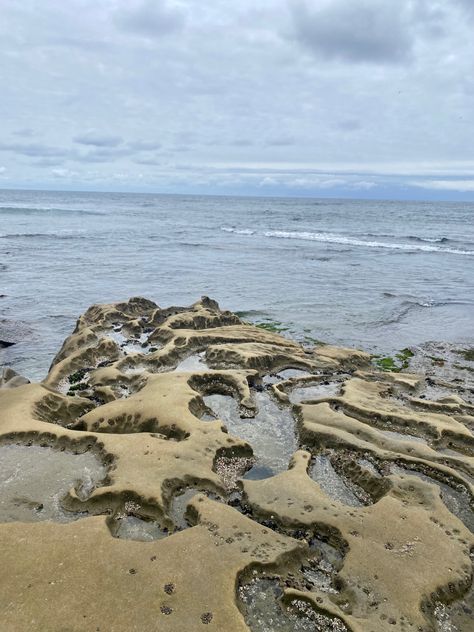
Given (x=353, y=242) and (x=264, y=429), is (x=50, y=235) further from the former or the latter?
(x=264, y=429)

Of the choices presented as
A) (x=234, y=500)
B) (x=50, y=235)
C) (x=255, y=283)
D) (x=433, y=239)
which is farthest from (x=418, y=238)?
(x=234, y=500)

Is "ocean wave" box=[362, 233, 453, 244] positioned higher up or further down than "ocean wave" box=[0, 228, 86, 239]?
further down

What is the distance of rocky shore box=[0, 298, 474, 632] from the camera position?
688cm

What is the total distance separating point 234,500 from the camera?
9547 mm

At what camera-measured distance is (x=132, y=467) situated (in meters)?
10.1

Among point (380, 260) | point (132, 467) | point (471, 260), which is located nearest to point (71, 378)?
point (132, 467)

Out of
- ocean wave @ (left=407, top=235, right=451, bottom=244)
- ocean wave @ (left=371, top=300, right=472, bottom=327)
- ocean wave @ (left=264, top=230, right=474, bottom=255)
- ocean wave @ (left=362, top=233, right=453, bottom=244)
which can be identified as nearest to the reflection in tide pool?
ocean wave @ (left=371, top=300, right=472, bottom=327)

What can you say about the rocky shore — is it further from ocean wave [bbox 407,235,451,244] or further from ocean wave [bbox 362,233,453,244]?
ocean wave [bbox 362,233,453,244]

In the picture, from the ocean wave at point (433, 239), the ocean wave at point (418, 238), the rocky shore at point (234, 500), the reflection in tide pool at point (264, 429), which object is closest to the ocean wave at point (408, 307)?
the rocky shore at point (234, 500)

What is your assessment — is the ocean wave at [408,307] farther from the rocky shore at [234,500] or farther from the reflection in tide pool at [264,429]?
the reflection in tide pool at [264,429]

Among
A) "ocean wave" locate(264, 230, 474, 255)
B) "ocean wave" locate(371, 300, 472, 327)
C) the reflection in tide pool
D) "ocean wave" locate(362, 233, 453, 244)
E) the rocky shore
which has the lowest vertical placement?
"ocean wave" locate(362, 233, 453, 244)

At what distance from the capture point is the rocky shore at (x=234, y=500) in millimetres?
6883

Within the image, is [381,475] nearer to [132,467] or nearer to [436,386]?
[132,467]

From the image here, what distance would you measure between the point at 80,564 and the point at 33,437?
4.83m
